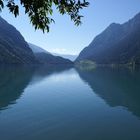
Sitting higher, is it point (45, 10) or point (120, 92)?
point (45, 10)

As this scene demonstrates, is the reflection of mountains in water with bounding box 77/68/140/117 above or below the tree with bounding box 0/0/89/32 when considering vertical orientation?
below

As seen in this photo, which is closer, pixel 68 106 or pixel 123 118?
pixel 123 118

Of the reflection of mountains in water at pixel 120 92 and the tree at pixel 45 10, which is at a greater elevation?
the tree at pixel 45 10

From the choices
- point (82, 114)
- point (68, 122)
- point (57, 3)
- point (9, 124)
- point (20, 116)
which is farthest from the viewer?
point (82, 114)

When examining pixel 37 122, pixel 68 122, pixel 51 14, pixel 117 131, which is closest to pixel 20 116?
pixel 37 122

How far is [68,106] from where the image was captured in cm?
4925

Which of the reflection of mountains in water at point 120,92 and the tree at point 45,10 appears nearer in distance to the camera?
the tree at point 45,10

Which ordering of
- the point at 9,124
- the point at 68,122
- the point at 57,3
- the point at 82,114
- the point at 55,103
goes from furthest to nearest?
1. the point at 55,103
2. the point at 82,114
3. the point at 68,122
4. the point at 9,124
5. the point at 57,3

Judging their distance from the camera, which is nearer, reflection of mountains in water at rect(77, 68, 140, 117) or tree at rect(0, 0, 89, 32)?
tree at rect(0, 0, 89, 32)

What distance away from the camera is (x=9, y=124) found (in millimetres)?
33906

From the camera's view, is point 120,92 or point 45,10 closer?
point 45,10

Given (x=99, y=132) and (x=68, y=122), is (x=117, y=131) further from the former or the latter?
(x=68, y=122)

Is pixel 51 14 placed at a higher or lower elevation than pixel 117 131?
higher

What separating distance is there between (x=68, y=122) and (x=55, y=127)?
3.68 meters
